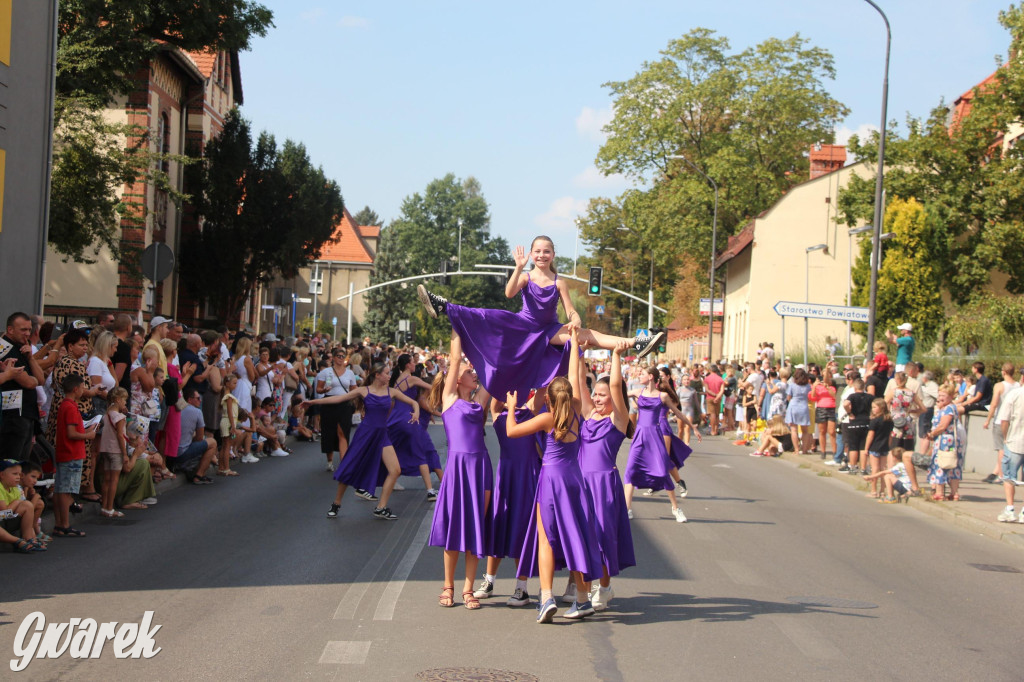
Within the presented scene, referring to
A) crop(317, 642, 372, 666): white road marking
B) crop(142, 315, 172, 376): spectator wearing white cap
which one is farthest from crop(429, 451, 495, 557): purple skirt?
crop(142, 315, 172, 376): spectator wearing white cap

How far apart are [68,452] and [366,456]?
126 inches

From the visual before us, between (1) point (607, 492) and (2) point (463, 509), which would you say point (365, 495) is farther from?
(1) point (607, 492)

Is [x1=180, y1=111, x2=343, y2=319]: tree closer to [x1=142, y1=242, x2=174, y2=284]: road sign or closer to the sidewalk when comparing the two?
[x1=142, y1=242, x2=174, y2=284]: road sign

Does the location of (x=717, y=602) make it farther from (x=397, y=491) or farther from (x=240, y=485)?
(x=240, y=485)

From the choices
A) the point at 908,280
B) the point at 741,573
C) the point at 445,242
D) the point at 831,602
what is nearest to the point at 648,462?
the point at 741,573

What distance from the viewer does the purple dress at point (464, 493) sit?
7.98 metres

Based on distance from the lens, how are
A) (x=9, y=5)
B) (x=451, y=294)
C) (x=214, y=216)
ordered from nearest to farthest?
(x=9, y=5) < (x=214, y=216) < (x=451, y=294)

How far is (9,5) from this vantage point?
18.7 metres

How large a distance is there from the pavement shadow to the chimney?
2088 inches

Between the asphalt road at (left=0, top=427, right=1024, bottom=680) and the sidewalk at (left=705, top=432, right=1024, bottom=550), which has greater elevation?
the asphalt road at (left=0, top=427, right=1024, bottom=680)

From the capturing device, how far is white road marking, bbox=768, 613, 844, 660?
702 cm

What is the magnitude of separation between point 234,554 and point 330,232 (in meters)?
33.5

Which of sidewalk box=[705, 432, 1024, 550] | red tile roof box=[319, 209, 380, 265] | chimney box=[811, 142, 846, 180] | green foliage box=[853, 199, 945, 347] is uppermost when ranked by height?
chimney box=[811, 142, 846, 180]

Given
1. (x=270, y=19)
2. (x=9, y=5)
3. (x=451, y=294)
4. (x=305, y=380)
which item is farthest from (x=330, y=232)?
(x=451, y=294)
